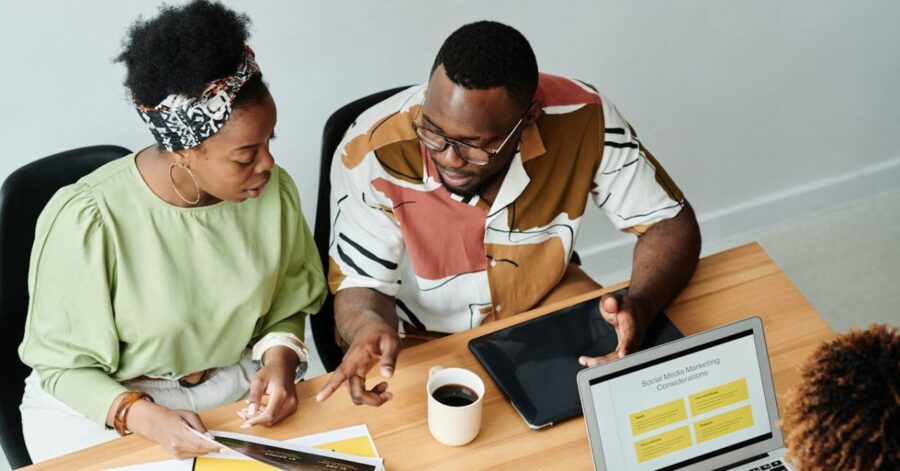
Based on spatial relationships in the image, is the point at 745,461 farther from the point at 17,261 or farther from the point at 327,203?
the point at 17,261

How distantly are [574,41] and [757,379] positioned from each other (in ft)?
4.76

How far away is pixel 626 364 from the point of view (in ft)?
4.42

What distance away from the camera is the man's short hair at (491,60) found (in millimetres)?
1600

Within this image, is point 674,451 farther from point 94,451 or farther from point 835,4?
point 835,4

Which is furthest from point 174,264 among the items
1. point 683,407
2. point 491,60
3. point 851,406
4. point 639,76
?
point 639,76

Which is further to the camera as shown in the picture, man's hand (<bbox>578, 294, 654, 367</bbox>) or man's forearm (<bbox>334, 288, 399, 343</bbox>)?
man's forearm (<bbox>334, 288, 399, 343</bbox>)

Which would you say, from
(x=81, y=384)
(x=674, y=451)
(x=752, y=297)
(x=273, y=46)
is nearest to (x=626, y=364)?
(x=674, y=451)

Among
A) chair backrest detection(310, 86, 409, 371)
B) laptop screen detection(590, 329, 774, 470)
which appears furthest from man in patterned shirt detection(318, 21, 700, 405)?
laptop screen detection(590, 329, 774, 470)

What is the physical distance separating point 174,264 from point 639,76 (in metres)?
1.61

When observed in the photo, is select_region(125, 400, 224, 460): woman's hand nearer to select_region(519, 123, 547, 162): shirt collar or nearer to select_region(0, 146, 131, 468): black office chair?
select_region(0, 146, 131, 468): black office chair

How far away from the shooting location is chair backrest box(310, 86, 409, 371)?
6.43ft

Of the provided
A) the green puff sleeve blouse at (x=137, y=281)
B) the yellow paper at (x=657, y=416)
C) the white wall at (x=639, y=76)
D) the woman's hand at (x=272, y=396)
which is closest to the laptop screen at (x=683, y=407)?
the yellow paper at (x=657, y=416)

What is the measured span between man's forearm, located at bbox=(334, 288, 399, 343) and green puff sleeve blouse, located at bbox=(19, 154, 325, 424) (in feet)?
0.44

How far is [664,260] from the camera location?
1.77m
